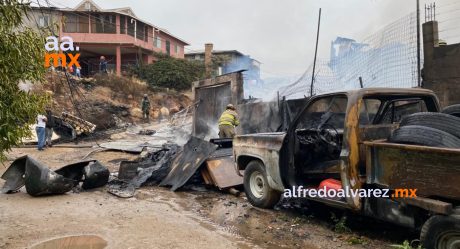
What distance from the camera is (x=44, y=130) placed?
14.8 meters

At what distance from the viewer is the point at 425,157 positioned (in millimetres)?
3777

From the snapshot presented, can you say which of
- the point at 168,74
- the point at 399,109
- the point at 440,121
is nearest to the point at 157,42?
the point at 168,74

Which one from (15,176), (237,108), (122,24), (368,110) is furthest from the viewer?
(122,24)

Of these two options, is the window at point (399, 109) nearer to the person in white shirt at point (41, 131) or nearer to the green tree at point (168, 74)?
the person in white shirt at point (41, 131)

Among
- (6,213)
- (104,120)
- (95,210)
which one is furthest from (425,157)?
(104,120)

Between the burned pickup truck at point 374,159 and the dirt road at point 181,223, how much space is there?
0.45m

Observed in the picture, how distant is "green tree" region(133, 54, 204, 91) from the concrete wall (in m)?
27.8

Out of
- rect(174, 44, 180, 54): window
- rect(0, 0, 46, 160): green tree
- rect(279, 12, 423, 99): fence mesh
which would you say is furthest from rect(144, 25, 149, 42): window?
rect(0, 0, 46, 160): green tree

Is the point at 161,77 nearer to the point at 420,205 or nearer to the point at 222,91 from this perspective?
the point at 222,91

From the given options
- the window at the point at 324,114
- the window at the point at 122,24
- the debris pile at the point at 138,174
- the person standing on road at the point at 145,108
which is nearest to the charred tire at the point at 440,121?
the window at the point at 324,114

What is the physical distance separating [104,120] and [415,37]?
57.1ft

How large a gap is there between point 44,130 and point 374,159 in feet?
44.0

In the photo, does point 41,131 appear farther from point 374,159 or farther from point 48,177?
point 374,159

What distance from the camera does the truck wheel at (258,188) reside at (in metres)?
6.23
